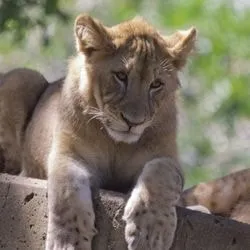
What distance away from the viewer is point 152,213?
4852 mm

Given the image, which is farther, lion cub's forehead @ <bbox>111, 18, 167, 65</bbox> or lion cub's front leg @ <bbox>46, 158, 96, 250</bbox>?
lion cub's forehead @ <bbox>111, 18, 167, 65</bbox>

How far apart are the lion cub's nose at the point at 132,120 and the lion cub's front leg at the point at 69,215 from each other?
1.17ft

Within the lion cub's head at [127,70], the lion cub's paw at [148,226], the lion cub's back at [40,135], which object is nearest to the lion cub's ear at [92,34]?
the lion cub's head at [127,70]

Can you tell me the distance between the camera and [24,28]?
28.6 ft

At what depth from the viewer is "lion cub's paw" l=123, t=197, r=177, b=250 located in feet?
15.7

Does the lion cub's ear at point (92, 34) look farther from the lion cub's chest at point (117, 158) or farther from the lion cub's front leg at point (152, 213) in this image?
the lion cub's front leg at point (152, 213)

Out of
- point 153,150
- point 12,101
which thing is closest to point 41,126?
point 12,101

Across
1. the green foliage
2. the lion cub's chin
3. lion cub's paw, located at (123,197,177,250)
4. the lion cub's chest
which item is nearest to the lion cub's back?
the lion cub's chest

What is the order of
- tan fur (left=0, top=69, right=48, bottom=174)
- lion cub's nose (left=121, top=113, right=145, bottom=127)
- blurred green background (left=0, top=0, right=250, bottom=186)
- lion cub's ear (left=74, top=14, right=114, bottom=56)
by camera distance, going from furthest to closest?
blurred green background (left=0, top=0, right=250, bottom=186) → tan fur (left=0, top=69, right=48, bottom=174) → lion cub's ear (left=74, top=14, right=114, bottom=56) → lion cub's nose (left=121, top=113, right=145, bottom=127)

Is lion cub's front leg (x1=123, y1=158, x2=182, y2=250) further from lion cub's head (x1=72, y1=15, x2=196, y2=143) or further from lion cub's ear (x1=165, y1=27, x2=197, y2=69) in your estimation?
lion cub's ear (x1=165, y1=27, x2=197, y2=69)

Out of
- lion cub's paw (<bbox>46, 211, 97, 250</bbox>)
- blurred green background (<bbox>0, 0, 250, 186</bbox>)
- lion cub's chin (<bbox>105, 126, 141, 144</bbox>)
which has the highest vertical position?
lion cub's chin (<bbox>105, 126, 141, 144</bbox>)

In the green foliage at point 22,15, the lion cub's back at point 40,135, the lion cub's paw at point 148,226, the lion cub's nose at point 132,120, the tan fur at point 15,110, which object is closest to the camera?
the lion cub's paw at point 148,226

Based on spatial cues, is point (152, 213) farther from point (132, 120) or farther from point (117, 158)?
point (117, 158)

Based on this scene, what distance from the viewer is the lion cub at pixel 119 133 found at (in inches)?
192
